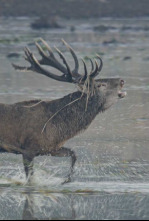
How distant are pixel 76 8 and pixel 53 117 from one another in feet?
122

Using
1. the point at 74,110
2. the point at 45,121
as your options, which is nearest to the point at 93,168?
the point at 74,110

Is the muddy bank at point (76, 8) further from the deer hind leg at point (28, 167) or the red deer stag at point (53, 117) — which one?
the deer hind leg at point (28, 167)

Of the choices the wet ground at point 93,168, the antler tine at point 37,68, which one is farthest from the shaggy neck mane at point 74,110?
the wet ground at point 93,168

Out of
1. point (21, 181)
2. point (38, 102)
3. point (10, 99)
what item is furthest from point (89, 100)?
point (10, 99)

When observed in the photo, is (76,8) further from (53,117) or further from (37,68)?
(53,117)

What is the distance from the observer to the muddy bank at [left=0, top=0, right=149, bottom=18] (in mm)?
44250

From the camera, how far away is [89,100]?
31.3 feet

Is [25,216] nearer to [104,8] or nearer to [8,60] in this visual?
[8,60]

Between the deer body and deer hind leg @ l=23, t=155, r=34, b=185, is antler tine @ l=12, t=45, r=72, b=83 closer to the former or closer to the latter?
the deer body

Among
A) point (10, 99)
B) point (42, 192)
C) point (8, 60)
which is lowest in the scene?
point (8, 60)

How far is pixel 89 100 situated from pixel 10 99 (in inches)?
210

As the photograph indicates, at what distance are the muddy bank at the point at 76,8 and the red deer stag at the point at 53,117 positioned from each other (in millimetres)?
33918

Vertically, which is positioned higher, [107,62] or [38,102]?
[38,102]

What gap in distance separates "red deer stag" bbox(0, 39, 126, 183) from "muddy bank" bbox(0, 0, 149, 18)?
33918 millimetres
